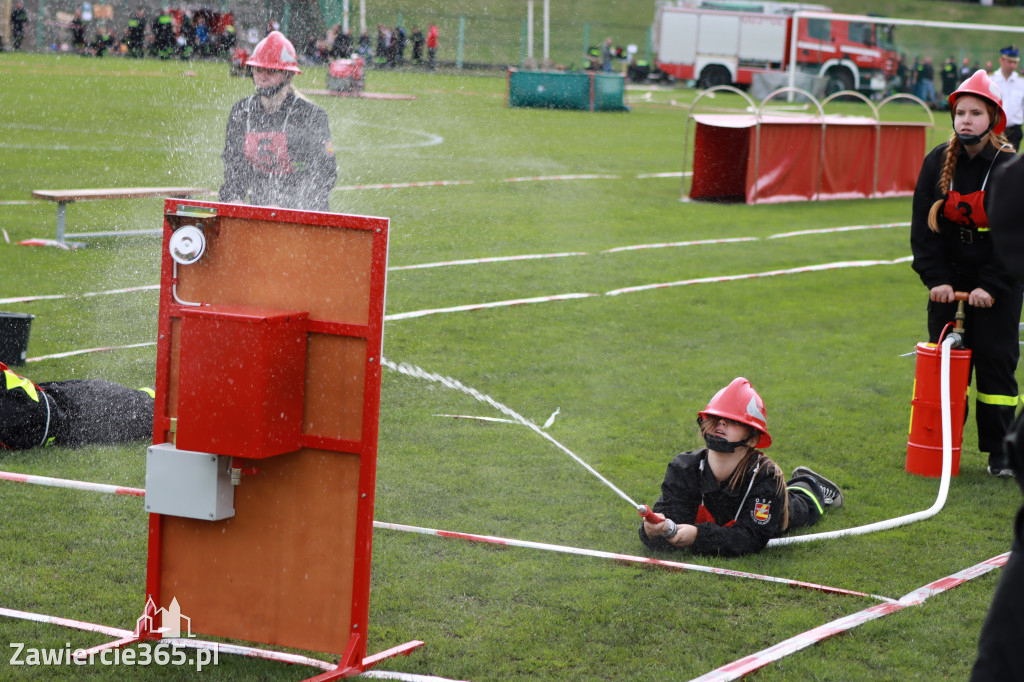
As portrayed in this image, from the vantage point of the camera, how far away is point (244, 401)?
11.5 ft

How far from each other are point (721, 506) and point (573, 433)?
1814 millimetres

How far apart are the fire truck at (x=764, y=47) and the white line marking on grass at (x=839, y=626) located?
135 feet

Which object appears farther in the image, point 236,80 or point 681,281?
point 236,80

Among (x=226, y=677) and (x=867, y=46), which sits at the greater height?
(x=867, y=46)

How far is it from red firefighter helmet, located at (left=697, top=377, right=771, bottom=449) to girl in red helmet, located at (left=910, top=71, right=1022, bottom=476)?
5.84 feet

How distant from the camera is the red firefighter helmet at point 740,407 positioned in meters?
4.86

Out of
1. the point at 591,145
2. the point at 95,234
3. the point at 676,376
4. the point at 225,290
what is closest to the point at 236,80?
the point at 591,145

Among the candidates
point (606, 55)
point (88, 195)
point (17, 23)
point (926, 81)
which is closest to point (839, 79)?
point (926, 81)

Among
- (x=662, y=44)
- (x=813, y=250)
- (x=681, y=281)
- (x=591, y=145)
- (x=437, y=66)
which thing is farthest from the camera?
(x=662, y=44)

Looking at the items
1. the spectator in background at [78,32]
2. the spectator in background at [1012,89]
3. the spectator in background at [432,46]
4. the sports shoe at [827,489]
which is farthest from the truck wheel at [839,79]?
the sports shoe at [827,489]

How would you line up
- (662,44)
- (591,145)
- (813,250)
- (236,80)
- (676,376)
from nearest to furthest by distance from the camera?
1. (676,376)
2. (813,250)
3. (591,145)
4. (236,80)
5. (662,44)

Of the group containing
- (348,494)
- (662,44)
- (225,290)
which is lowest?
(348,494)

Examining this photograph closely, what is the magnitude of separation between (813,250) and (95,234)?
8292 millimetres

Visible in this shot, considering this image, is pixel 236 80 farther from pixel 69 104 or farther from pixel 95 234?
pixel 95 234
